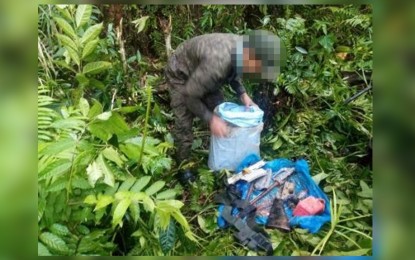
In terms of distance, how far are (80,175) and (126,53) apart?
0.87 feet

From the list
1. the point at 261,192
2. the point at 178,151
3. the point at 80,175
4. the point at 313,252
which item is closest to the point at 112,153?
the point at 80,175

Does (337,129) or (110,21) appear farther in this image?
(337,129)

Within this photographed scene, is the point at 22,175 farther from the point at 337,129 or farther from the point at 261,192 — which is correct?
the point at 337,129

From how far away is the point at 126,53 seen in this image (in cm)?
136

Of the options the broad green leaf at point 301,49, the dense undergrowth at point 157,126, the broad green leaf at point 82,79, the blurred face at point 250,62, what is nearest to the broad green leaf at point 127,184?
the dense undergrowth at point 157,126

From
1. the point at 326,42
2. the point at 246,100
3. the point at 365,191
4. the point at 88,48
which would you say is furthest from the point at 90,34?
the point at 365,191

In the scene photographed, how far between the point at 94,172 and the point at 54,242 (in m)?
0.15

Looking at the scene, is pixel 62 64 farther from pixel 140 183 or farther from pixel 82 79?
pixel 140 183

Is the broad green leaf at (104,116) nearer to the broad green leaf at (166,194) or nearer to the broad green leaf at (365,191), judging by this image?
the broad green leaf at (166,194)

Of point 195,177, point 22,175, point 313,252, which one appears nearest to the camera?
point 22,175

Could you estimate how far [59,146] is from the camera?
4.16 feet

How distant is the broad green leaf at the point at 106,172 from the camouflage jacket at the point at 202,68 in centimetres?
23

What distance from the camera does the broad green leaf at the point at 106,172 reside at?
1262 millimetres

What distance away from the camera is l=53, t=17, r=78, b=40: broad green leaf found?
1.27 metres
